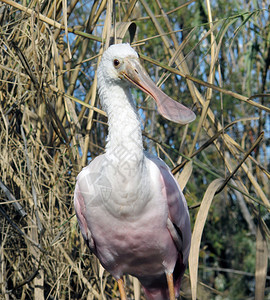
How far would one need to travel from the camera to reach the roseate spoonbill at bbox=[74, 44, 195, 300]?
7.83 ft

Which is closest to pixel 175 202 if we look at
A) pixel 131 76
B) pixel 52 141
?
pixel 131 76

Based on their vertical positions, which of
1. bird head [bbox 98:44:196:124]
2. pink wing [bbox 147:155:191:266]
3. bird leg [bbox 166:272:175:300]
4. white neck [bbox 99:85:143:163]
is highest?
bird head [bbox 98:44:196:124]

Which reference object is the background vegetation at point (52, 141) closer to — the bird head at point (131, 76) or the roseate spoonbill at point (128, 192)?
the roseate spoonbill at point (128, 192)

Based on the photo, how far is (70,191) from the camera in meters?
3.24

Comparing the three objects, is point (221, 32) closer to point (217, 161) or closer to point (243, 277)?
point (217, 161)

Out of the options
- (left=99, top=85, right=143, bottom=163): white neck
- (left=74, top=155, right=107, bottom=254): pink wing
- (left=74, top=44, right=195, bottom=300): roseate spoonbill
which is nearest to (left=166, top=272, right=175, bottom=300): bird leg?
(left=74, top=44, right=195, bottom=300): roseate spoonbill

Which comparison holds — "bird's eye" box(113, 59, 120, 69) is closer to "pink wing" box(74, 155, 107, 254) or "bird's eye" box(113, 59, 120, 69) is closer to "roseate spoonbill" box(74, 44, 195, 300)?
"roseate spoonbill" box(74, 44, 195, 300)

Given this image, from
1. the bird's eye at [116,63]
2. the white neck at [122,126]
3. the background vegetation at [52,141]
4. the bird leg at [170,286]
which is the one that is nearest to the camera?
the white neck at [122,126]

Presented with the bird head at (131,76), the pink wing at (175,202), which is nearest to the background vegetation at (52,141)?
the pink wing at (175,202)

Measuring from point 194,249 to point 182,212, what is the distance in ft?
1.31

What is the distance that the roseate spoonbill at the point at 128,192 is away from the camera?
2.39 m

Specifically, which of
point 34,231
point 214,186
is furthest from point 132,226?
point 34,231

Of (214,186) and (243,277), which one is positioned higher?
(214,186)

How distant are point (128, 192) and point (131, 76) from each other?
0.53 m
